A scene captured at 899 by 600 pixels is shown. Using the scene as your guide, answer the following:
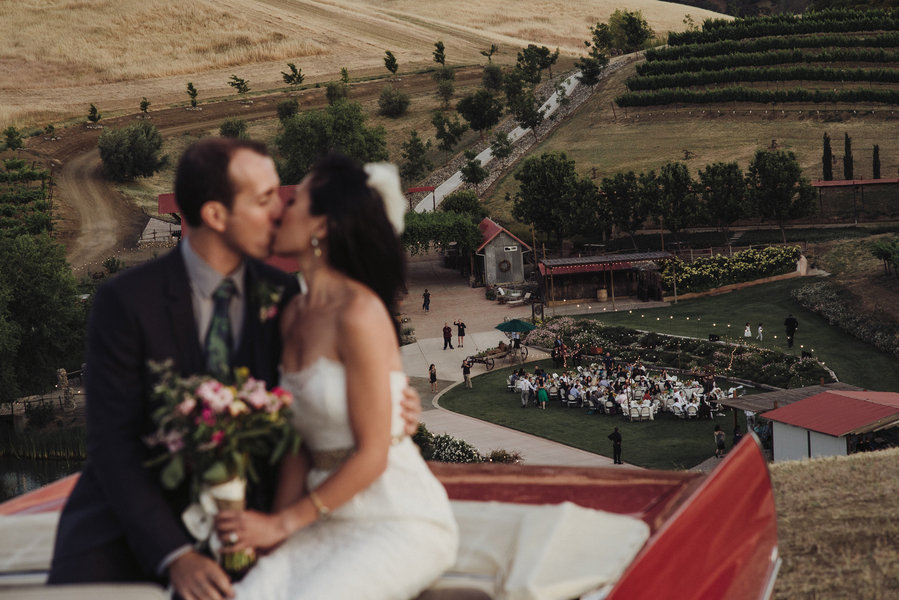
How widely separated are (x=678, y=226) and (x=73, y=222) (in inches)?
1485

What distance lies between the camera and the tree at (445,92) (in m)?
83.0

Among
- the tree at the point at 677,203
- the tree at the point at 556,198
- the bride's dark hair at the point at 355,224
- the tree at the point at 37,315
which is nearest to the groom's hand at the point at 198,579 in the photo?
the bride's dark hair at the point at 355,224

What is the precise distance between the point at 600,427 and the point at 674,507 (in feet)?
76.2

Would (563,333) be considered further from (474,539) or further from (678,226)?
(474,539)

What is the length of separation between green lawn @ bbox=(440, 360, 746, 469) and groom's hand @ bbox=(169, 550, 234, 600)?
20.6m

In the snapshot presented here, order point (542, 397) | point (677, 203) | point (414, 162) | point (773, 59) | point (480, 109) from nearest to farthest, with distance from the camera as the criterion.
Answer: point (542, 397), point (677, 203), point (414, 162), point (773, 59), point (480, 109)

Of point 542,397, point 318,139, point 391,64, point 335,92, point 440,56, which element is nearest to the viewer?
point 542,397

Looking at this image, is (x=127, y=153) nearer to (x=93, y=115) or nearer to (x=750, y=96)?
Result: (x=93, y=115)

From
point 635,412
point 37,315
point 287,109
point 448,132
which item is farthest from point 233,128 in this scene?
point 635,412

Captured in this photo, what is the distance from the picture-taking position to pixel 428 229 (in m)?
49.7

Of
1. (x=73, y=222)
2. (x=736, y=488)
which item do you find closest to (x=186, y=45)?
(x=73, y=222)

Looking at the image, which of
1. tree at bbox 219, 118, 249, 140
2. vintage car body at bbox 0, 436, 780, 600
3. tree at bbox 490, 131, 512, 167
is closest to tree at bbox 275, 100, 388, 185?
tree at bbox 490, 131, 512, 167

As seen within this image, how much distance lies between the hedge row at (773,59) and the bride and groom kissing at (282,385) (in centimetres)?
7610

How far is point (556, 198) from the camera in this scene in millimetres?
52969
